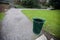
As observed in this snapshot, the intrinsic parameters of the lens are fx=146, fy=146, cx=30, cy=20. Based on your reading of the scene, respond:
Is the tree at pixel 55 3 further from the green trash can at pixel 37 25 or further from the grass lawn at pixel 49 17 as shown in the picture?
the green trash can at pixel 37 25

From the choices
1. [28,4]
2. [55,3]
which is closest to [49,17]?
[55,3]

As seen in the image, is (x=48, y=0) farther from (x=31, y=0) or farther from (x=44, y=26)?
(x=44, y=26)

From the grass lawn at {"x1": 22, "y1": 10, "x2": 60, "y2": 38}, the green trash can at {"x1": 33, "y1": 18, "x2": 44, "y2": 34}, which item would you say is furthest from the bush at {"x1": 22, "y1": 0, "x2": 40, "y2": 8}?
the green trash can at {"x1": 33, "y1": 18, "x2": 44, "y2": 34}

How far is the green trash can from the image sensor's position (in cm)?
173

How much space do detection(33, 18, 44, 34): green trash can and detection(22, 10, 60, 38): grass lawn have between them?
2.0 inches

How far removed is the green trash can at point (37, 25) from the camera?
5.66 ft

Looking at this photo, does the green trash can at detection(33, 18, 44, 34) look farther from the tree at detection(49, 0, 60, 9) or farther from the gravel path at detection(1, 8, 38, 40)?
the tree at detection(49, 0, 60, 9)

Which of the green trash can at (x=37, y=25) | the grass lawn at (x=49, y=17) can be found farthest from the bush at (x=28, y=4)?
the green trash can at (x=37, y=25)

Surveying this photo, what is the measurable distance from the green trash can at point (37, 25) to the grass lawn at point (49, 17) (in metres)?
0.05

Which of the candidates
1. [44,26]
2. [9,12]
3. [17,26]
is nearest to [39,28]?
[44,26]

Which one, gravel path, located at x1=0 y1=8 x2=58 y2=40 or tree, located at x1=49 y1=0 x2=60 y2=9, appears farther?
tree, located at x1=49 y1=0 x2=60 y2=9

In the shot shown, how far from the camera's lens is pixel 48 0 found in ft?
5.88

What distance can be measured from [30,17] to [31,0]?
204mm

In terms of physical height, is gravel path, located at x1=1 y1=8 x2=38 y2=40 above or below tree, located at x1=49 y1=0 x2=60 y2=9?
below
